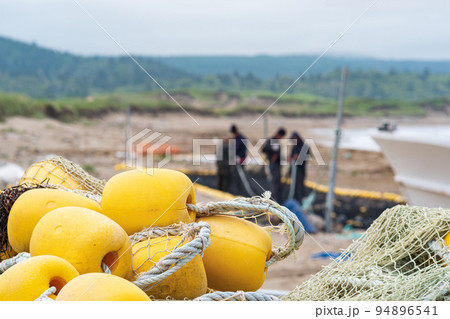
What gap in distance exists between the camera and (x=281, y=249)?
2211 mm

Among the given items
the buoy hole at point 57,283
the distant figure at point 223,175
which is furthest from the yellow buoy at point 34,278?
the distant figure at point 223,175

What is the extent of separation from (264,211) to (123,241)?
633 millimetres

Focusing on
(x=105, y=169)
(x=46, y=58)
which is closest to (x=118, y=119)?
(x=105, y=169)

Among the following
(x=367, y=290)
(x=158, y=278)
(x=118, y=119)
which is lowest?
(x=118, y=119)

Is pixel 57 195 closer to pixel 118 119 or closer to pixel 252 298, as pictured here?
pixel 252 298

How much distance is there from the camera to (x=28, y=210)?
6.45ft

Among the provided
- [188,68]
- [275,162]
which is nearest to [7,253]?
[188,68]

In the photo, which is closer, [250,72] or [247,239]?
[247,239]

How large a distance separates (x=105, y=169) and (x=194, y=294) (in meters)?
12.4

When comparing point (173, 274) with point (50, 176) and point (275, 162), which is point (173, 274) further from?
point (275, 162)

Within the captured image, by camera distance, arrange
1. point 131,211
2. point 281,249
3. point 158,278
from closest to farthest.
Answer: point 158,278
point 131,211
point 281,249

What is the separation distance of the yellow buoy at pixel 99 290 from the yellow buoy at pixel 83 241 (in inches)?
9.4

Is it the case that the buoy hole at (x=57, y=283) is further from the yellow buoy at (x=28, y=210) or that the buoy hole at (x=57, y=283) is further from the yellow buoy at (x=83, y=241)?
the yellow buoy at (x=28, y=210)
